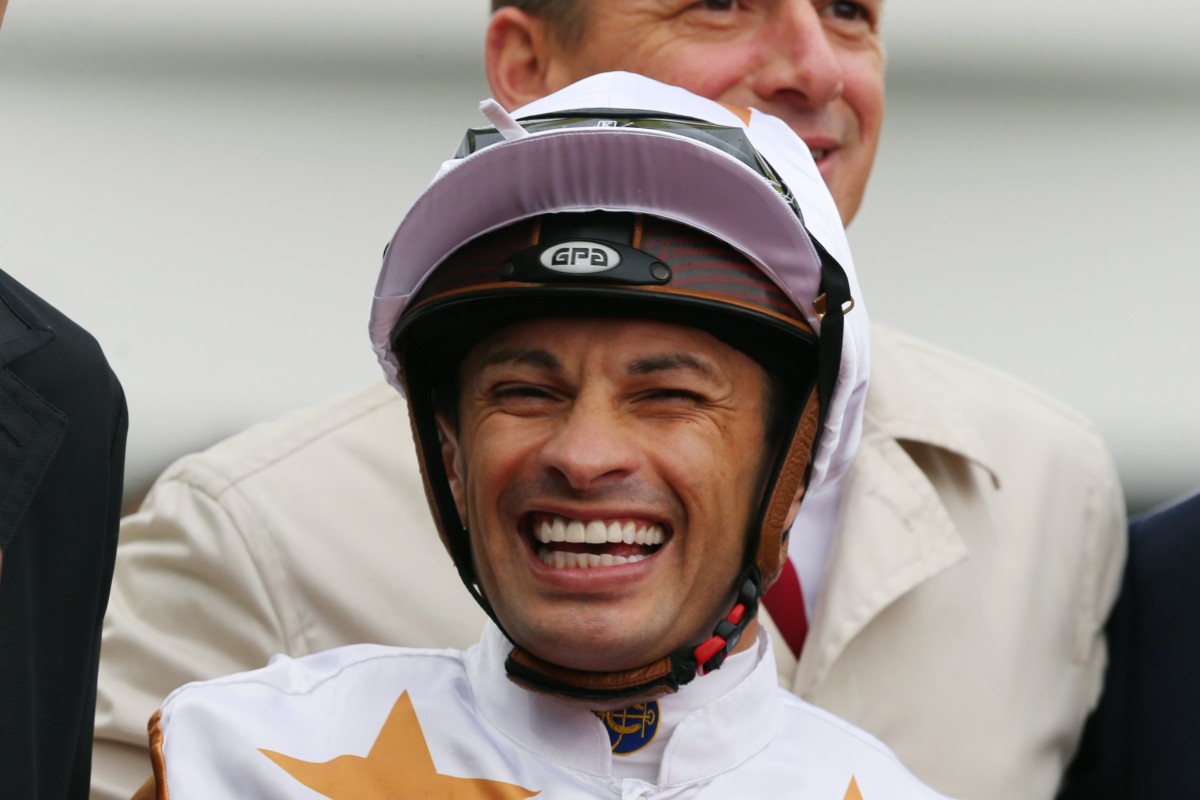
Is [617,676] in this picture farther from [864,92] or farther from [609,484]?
[864,92]

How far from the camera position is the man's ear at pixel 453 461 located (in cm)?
262

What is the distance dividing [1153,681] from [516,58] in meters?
1.82

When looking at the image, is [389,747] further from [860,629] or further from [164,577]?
[860,629]

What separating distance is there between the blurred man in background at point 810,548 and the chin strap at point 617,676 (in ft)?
2.72

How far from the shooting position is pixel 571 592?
7.77 ft

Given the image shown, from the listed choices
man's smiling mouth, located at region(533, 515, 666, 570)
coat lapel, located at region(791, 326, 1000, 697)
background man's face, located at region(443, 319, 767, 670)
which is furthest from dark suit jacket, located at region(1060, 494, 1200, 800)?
man's smiling mouth, located at region(533, 515, 666, 570)

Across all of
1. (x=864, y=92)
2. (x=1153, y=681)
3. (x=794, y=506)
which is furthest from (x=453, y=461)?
(x=1153, y=681)

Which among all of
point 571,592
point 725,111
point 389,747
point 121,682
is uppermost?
point 725,111

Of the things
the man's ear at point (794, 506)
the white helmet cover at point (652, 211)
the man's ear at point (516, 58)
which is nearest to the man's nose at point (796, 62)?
the man's ear at point (516, 58)

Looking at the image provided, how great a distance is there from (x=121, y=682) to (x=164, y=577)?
21cm

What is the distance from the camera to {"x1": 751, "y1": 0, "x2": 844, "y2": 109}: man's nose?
134 inches

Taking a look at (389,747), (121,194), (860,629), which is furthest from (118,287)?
(389,747)

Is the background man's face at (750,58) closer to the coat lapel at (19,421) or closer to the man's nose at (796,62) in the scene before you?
the man's nose at (796,62)

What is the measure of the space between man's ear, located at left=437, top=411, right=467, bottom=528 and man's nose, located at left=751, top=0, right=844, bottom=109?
3.61 ft
